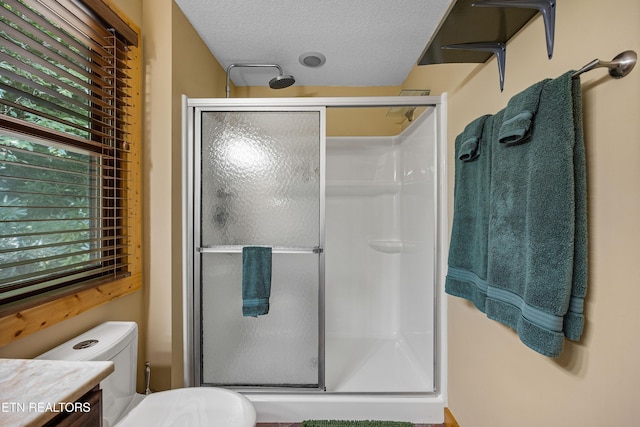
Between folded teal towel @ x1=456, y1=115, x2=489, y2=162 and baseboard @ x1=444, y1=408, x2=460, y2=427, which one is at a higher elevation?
folded teal towel @ x1=456, y1=115, x2=489, y2=162

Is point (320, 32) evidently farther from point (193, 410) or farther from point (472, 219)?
point (193, 410)

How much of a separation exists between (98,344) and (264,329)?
0.92 m

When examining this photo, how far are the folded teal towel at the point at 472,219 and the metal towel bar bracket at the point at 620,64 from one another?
0.43 meters

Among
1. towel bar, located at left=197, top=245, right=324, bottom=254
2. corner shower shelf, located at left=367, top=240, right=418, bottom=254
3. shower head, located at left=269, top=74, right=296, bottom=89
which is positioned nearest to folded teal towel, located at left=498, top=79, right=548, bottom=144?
towel bar, located at left=197, top=245, right=324, bottom=254

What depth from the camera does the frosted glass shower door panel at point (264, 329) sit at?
6.05 feet

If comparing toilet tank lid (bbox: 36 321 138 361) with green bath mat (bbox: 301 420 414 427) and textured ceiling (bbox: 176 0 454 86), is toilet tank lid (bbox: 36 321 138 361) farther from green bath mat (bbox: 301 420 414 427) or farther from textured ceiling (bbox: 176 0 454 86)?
textured ceiling (bbox: 176 0 454 86)

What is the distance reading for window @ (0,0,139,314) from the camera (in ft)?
3.27

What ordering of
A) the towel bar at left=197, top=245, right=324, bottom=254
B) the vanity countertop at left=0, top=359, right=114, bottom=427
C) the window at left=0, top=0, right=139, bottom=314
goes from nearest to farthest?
the vanity countertop at left=0, top=359, right=114, bottom=427 < the window at left=0, top=0, right=139, bottom=314 < the towel bar at left=197, top=245, right=324, bottom=254

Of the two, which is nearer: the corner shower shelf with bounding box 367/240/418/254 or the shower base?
the shower base

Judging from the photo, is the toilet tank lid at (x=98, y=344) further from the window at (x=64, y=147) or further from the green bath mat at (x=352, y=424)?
the green bath mat at (x=352, y=424)

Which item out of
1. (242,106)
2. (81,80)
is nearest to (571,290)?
(242,106)

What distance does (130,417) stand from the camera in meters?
1.16

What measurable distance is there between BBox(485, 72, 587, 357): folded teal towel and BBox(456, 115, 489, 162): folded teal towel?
300mm

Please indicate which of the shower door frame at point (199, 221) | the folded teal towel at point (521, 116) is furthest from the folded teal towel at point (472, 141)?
the shower door frame at point (199, 221)
